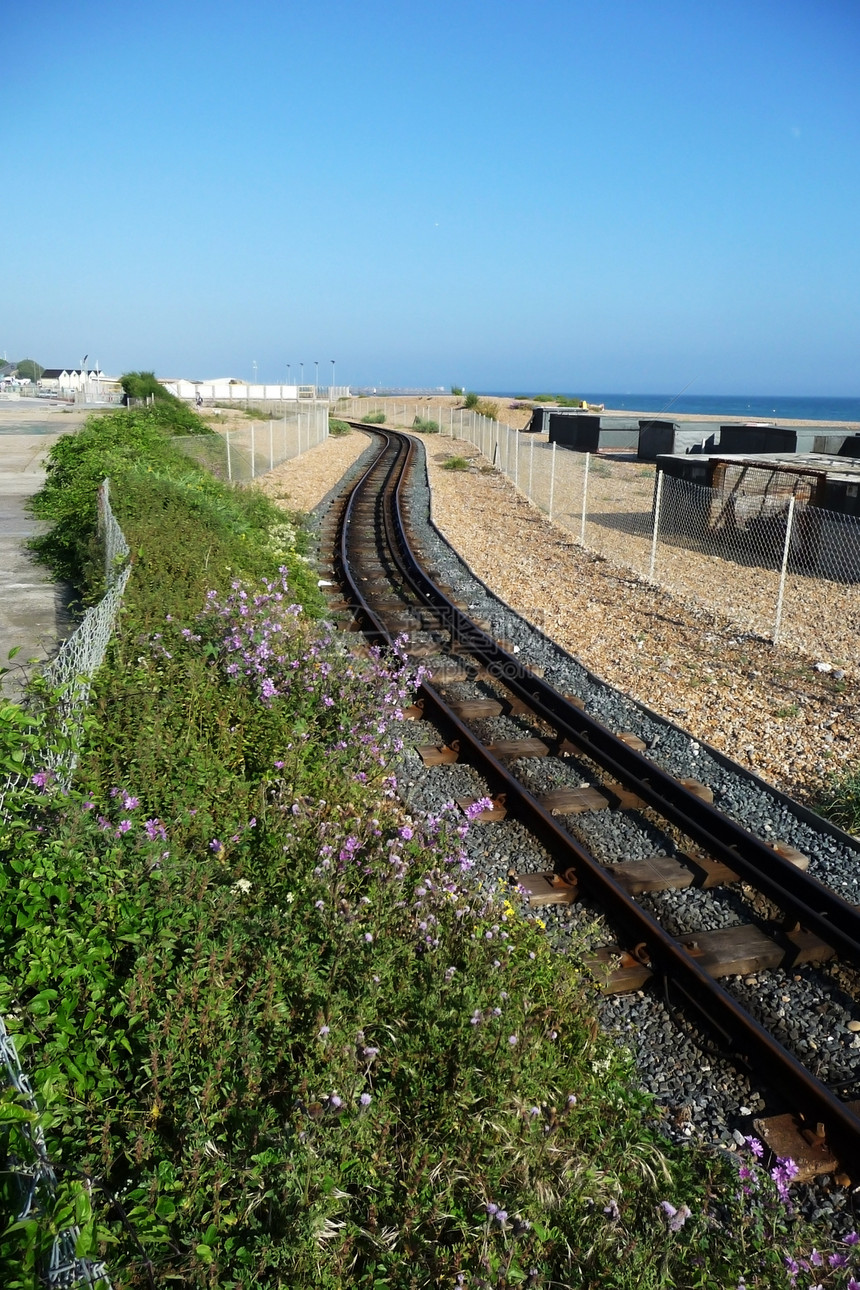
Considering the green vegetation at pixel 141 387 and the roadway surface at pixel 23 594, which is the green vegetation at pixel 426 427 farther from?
the roadway surface at pixel 23 594

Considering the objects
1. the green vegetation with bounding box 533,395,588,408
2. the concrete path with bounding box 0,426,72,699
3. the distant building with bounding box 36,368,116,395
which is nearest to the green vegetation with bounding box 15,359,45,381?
the distant building with bounding box 36,368,116,395

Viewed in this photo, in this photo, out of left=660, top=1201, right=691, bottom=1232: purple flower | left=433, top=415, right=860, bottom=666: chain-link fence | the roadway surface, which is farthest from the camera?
left=433, top=415, right=860, bottom=666: chain-link fence

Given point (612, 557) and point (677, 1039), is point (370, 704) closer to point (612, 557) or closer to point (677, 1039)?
point (677, 1039)

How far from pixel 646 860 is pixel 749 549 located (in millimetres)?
12612

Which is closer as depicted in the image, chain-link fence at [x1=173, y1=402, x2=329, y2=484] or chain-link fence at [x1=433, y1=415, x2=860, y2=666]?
chain-link fence at [x1=433, y1=415, x2=860, y2=666]

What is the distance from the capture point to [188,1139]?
292 cm

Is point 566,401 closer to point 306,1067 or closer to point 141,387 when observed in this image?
point 141,387

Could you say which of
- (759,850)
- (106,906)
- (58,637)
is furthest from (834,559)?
(106,906)

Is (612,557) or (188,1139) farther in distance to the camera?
(612,557)

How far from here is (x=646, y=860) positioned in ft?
19.6

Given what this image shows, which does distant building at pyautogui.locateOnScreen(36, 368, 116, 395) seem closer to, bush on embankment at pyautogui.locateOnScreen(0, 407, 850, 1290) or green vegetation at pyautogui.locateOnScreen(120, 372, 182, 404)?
green vegetation at pyautogui.locateOnScreen(120, 372, 182, 404)

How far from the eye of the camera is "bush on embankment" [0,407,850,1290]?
280 cm

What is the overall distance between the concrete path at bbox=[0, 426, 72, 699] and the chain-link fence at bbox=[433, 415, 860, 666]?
26.0 ft

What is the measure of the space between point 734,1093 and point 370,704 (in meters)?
3.85
